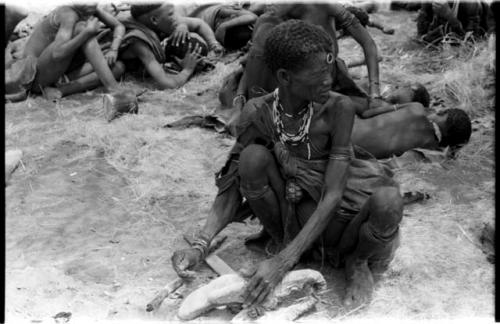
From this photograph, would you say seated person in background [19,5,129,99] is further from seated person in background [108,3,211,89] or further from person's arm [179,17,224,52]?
person's arm [179,17,224,52]

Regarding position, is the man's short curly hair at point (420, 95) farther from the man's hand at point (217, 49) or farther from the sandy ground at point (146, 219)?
the man's hand at point (217, 49)

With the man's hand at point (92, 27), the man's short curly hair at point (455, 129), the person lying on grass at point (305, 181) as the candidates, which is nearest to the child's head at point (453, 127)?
the man's short curly hair at point (455, 129)

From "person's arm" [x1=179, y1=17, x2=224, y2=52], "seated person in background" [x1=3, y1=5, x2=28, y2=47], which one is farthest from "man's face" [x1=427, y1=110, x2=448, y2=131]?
"seated person in background" [x1=3, y1=5, x2=28, y2=47]

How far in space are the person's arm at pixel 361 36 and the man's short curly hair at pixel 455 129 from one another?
525 millimetres

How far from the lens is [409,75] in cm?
629

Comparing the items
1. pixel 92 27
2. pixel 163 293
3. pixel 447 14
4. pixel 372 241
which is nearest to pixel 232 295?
pixel 163 293

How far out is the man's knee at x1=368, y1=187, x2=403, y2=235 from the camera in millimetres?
2982

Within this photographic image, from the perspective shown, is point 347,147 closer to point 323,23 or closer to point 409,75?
point 323,23

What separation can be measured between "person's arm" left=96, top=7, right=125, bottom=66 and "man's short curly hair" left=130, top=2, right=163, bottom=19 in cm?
17

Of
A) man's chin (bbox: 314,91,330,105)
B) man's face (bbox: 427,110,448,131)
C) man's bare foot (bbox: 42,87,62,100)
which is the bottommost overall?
man's bare foot (bbox: 42,87,62,100)

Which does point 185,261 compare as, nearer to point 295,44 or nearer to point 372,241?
point 372,241

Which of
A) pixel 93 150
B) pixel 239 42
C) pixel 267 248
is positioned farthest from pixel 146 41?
pixel 267 248

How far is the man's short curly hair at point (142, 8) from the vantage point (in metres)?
6.75

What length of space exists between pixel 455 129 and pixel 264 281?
2.29m
